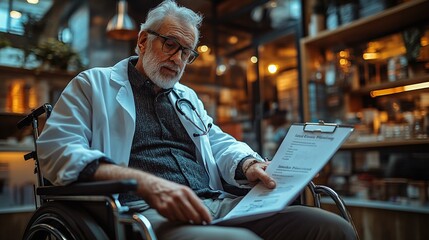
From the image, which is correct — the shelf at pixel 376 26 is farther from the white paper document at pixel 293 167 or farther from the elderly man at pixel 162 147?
the white paper document at pixel 293 167

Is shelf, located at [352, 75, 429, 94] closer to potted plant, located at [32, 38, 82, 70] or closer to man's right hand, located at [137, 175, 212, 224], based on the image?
man's right hand, located at [137, 175, 212, 224]

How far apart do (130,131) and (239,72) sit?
3099 millimetres

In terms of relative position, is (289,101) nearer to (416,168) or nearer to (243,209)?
(416,168)

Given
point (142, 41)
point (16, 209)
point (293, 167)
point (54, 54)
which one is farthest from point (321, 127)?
point (54, 54)

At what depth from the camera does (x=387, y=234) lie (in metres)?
2.29

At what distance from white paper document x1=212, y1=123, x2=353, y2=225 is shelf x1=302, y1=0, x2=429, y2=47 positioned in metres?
1.70

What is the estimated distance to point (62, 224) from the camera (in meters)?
0.98

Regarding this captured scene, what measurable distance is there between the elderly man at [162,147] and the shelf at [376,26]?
1.58 m

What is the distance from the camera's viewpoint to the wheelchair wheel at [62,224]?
0.90 meters

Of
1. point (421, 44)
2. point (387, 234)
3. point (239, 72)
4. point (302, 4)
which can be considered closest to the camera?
point (387, 234)

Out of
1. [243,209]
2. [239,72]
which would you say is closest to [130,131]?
[243,209]

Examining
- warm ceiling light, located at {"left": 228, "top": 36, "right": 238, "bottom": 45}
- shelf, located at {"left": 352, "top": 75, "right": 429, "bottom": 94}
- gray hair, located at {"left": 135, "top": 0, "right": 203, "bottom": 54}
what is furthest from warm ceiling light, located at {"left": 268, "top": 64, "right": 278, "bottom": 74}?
gray hair, located at {"left": 135, "top": 0, "right": 203, "bottom": 54}

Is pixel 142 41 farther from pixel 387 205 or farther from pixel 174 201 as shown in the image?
pixel 387 205

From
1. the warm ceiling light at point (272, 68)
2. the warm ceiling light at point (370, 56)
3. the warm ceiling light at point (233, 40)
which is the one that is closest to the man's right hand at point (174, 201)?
the warm ceiling light at point (370, 56)
